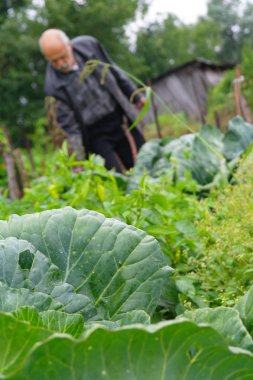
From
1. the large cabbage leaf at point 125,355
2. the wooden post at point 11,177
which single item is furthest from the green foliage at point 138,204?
the wooden post at point 11,177

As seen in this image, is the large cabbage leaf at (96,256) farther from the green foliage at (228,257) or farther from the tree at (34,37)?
the tree at (34,37)

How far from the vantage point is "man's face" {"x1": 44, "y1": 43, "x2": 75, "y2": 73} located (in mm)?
4879

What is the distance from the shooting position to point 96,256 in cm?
149

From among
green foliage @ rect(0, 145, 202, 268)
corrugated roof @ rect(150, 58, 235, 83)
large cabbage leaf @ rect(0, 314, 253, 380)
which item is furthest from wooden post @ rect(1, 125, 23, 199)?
corrugated roof @ rect(150, 58, 235, 83)

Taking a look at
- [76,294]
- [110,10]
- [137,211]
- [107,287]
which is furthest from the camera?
[110,10]

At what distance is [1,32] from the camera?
98.9ft

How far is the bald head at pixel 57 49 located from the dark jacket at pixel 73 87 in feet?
0.31

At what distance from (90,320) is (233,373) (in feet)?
1.53

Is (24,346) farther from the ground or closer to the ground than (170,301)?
farther from the ground

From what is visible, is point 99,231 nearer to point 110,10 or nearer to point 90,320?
point 90,320

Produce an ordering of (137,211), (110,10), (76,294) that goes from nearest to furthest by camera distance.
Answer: (76,294)
(137,211)
(110,10)

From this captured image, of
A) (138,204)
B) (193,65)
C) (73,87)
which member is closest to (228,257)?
(138,204)

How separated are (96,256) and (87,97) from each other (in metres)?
3.89

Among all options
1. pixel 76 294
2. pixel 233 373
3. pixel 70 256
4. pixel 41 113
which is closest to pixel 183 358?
pixel 233 373
